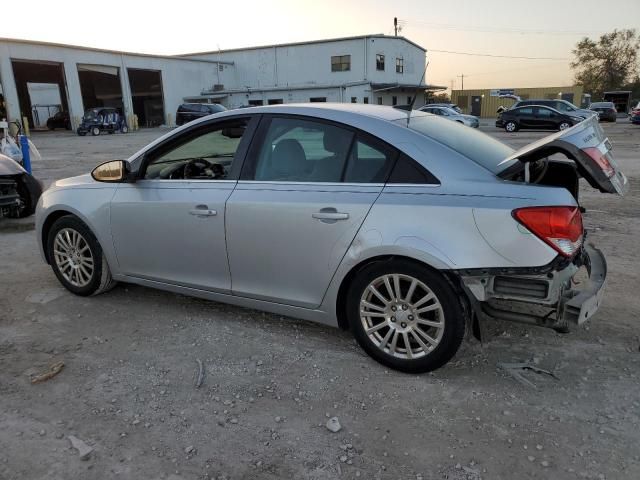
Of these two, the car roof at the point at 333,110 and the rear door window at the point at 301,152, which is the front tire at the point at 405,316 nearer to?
the rear door window at the point at 301,152

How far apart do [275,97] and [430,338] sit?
46.2m

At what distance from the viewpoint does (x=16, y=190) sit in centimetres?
749

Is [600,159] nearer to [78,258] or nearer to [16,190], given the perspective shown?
[78,258]

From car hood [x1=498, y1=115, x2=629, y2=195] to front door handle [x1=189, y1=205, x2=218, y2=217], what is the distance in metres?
1.90

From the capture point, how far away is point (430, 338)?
3.01 meters

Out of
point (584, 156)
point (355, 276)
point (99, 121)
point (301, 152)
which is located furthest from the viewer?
point (99, 121)

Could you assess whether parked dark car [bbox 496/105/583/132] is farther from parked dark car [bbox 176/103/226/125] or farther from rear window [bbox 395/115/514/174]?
rear window [bbox 395/115/514/174]

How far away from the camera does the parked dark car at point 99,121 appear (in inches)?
1326

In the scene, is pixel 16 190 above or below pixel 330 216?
below

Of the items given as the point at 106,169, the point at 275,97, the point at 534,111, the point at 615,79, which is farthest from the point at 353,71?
the point at 106,169

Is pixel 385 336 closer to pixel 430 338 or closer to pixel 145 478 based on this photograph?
pixel 430 338

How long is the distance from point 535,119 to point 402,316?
2744 cm

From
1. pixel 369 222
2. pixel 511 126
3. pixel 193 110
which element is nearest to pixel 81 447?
pixel 369 222

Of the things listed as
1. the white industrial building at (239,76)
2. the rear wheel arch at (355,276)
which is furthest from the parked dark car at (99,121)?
the rear wheel arch at (355,276)
